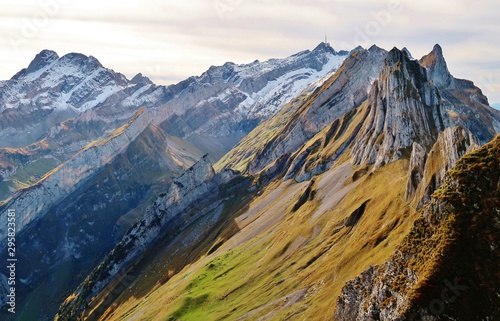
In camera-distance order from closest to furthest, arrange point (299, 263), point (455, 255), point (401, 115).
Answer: point (455, 255) → point (299, 263) → point (401, 115)

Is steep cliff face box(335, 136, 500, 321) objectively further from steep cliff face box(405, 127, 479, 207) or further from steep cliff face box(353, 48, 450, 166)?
steep cliff face box(353, 48, 450, 166)

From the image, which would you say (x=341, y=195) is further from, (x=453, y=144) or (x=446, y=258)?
(x=446, y=258)

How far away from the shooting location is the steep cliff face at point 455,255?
54.7 m

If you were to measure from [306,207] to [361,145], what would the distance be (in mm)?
33883

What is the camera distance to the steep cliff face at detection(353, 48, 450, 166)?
163312mm

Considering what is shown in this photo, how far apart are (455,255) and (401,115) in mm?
119828

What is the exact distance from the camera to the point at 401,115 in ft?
558

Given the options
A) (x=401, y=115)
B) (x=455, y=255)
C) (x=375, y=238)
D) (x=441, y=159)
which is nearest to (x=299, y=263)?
(x=375, y=238)

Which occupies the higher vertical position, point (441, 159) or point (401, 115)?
point (401, 115)

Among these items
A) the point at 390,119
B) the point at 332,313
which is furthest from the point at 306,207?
the point at 332,313

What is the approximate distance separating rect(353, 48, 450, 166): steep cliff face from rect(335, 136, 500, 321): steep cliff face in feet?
329

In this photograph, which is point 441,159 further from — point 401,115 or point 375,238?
point 401,115

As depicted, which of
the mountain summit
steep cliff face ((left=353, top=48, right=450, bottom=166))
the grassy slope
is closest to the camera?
the mountain summit

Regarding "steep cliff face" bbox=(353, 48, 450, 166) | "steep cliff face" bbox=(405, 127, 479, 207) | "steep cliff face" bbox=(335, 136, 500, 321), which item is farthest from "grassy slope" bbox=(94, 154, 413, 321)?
"steep cliff face" bbox=(335, 136, 500, 321)
